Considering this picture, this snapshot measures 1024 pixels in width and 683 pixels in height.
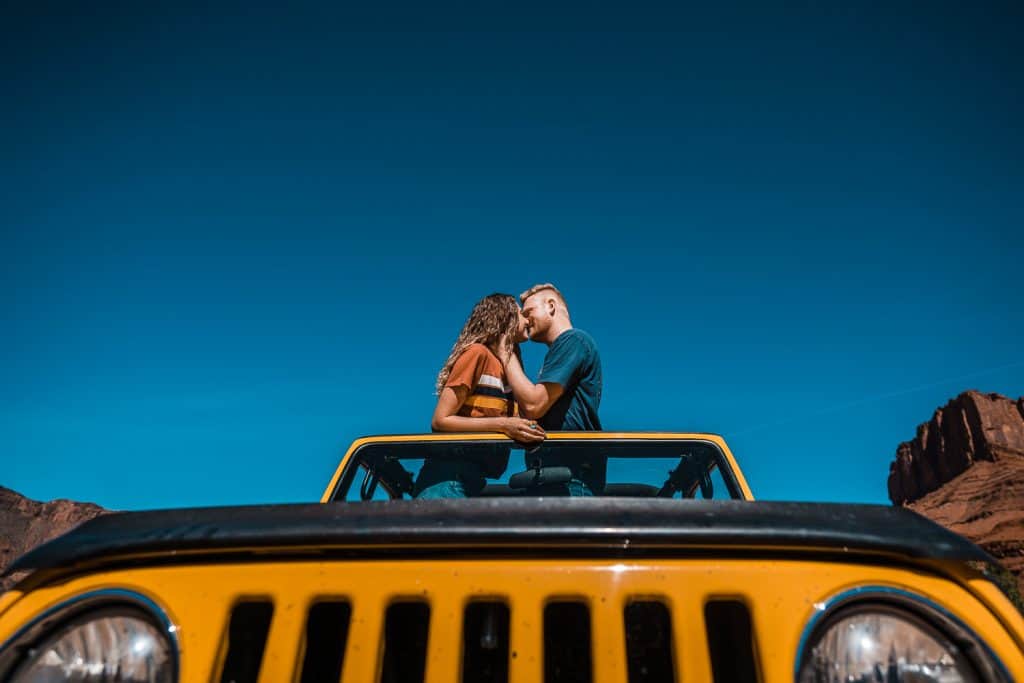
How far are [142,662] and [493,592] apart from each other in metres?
0.57

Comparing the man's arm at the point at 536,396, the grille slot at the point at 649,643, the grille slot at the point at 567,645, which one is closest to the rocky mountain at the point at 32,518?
the man's arm at the point at 536,396

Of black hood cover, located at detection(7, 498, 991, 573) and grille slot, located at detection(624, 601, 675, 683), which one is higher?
black hood cover, located at detection(7, 498, 991, 573)

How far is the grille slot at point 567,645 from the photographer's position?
3.81 ft

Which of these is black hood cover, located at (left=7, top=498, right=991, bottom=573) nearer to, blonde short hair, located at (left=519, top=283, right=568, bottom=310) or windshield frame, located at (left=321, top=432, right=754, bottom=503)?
windshield frame, located at (left=321, top=432, right=754, bottom=503)

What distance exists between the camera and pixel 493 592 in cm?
98

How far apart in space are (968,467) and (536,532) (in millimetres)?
98491

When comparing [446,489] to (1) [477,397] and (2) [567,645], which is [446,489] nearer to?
(1) [477,397]

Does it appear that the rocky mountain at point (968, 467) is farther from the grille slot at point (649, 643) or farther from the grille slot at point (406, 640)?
the grille slot at point (406, 640)

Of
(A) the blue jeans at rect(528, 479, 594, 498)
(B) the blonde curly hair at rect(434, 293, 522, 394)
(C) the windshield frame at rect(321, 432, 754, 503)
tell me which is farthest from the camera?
(B) the blonde curly hair at rect(434, 293, 522, 394)

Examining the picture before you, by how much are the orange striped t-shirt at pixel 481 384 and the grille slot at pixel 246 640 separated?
65.8 inches

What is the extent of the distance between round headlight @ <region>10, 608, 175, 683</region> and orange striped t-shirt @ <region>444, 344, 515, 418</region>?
6.08 ft

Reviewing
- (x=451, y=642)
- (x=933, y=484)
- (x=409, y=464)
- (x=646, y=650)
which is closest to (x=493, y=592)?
(x=451, y=642)

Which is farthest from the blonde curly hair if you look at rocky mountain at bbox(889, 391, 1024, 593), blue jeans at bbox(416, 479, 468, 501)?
rocky mountain at bbox(889, 391, 1024, 593)

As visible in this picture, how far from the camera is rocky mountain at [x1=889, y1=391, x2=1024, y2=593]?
62656 millimetres
